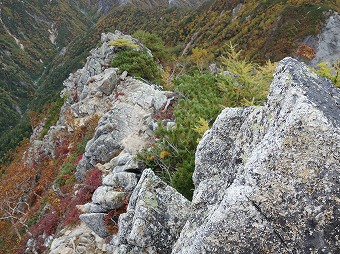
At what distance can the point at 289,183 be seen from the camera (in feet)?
16.8

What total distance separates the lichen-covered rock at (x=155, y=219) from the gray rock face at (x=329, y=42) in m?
62.9

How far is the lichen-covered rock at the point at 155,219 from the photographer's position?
873 centimetres

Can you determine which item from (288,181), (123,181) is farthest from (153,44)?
(288,181)

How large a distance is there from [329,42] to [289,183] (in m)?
71.2

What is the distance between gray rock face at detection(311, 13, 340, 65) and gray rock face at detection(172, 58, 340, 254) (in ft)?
211

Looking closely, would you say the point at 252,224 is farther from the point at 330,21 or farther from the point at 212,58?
the point at 212,58

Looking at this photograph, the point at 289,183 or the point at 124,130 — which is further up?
the point at 289,183

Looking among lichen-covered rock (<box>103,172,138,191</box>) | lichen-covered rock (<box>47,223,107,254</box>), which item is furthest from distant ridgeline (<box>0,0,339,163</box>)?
lichen-covered rock (<box>103,172,138,191</box>)

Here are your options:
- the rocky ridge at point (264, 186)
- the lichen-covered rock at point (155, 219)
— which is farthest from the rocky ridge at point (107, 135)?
the lichen-covered rock at point (155, 219)

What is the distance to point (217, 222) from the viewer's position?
5719mm

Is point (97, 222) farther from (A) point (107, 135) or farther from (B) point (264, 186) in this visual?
(B) point (264, 186)

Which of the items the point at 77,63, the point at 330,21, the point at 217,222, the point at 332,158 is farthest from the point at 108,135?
the point at 77,63

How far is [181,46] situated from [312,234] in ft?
403

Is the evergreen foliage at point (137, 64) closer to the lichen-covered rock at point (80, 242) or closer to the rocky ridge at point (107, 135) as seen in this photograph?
the rocky ridge at point (107, 135)
